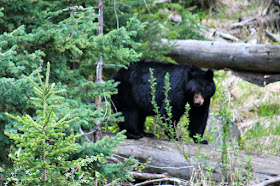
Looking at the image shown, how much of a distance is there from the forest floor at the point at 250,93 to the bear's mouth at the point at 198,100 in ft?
2.37

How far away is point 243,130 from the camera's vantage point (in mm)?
7125

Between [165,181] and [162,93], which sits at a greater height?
[162,93]

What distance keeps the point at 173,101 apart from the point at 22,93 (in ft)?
9.36

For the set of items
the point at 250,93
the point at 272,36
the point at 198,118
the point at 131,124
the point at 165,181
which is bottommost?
the point at 165,181

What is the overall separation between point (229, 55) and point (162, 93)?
1.58 m

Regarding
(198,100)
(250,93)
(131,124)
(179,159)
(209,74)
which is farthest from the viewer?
(250,93)

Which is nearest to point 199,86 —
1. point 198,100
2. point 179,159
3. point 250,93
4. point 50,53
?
point 198,100

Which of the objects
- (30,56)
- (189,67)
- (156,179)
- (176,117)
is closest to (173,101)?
(176,117)

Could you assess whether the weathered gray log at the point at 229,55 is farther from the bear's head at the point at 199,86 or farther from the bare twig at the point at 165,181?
the bare twig at the point at 165,181

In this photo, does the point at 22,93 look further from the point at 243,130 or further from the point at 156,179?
the point at 243,130

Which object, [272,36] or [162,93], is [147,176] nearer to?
[162,93]

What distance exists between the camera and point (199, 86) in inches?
216

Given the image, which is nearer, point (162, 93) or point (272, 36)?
point (162, 93)

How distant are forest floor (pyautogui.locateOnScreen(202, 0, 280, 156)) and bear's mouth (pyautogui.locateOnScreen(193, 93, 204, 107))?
72 centimetres
